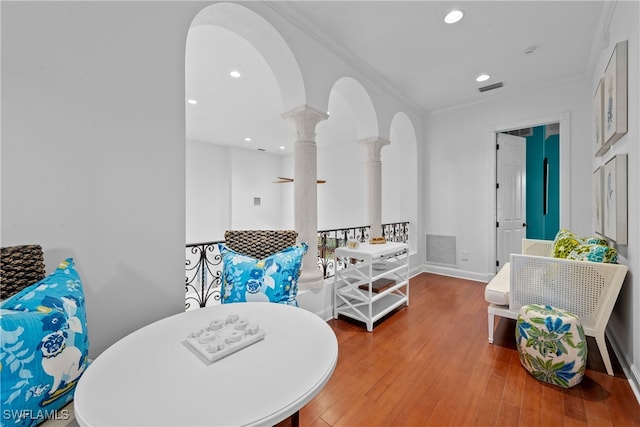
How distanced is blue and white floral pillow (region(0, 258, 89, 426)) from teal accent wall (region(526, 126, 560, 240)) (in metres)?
6.45

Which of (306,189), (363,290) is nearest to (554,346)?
(363,290)

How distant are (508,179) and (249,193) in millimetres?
5974

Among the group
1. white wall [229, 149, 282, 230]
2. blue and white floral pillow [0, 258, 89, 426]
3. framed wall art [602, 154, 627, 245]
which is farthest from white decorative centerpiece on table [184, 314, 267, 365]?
white wall [229, 149, 282, 230]

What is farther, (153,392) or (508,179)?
(508,179)

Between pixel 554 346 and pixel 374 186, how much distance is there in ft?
8.18

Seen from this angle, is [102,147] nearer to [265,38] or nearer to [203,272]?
[203,272]

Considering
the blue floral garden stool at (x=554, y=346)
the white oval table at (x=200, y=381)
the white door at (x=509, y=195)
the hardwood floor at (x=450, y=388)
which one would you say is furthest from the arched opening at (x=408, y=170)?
the white oval table at (x=200, y=381)

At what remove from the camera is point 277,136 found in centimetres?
620

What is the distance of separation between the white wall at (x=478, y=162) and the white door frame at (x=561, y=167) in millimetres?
16

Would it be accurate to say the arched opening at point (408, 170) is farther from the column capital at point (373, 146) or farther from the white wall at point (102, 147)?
the white wall at point (102, 147)

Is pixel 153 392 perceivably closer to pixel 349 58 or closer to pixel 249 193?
pixel 349 58

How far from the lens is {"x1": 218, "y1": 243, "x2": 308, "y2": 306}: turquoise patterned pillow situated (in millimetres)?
1699

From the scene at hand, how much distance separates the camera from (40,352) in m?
0.83

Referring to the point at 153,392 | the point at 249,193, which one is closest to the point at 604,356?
the point at 153,392
